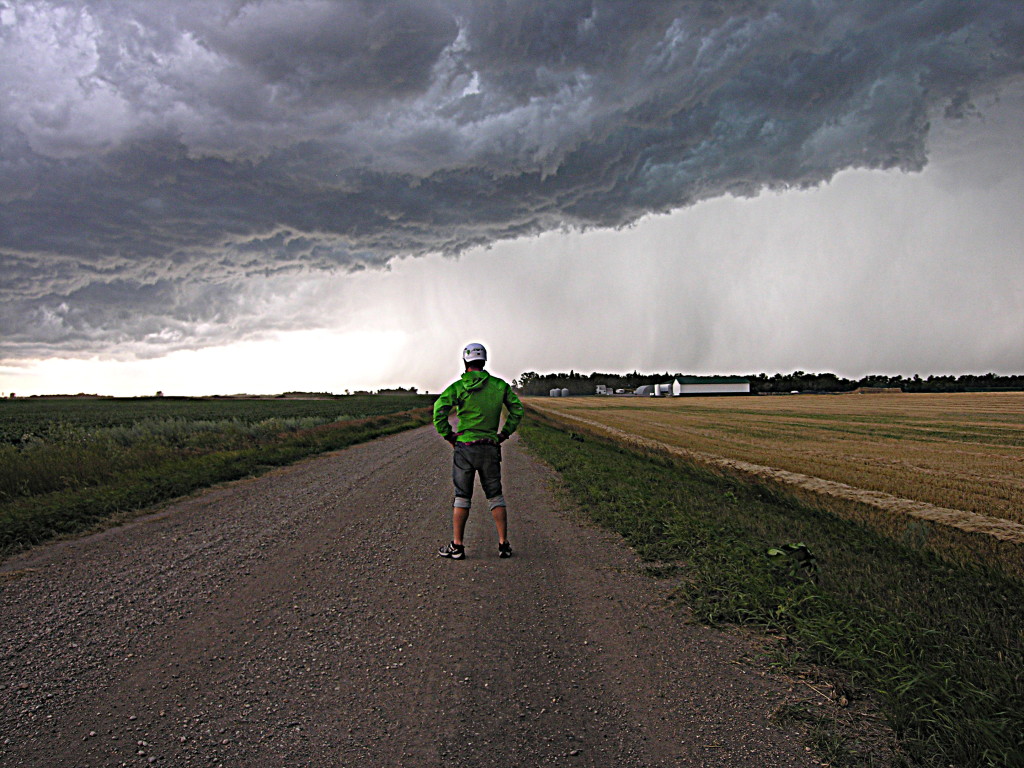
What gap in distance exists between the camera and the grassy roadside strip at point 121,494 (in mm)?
8711

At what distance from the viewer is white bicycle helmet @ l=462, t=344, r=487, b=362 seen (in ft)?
24.8

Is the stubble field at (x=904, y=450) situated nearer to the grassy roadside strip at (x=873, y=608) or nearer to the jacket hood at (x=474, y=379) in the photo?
the grassy roadside strip at (x=873, y=608)

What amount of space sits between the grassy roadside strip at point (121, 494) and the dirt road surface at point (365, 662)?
93 cm

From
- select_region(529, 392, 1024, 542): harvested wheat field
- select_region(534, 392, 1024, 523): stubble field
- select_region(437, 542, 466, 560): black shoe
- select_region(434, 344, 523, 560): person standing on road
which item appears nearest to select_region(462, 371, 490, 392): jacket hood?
select_region(434, 344, 523, 560): person standing on road

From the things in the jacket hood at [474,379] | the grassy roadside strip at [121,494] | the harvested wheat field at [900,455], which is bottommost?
the harvested wheat field at [900,455]

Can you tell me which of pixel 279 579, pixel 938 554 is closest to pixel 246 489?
pixel 279 579

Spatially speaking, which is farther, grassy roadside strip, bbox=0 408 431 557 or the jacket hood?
grassy roadside strip, bbox=0 408 431 557

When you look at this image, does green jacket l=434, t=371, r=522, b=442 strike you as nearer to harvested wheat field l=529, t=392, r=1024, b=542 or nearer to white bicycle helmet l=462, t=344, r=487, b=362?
white bicycle helmet l=462, t=344, r=487, b=362

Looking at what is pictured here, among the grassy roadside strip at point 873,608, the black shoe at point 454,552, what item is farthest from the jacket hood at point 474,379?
the grassy roadside strip at point 873,608

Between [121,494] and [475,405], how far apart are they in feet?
25.5

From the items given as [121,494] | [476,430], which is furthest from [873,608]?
[121,494]

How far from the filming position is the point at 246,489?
42.9ft

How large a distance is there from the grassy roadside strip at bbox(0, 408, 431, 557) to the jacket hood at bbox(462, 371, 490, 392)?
615 cm

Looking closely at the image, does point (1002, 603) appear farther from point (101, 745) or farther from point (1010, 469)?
point (1010, 469)
